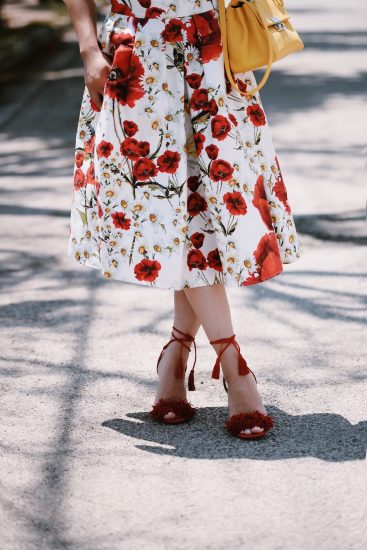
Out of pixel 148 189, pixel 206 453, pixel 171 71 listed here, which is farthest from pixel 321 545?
pixel 171 71

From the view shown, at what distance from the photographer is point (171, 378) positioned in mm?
3355

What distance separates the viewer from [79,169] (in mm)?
3285

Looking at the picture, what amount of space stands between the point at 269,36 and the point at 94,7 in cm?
55

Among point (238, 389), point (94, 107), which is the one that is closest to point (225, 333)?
point (238, 389)

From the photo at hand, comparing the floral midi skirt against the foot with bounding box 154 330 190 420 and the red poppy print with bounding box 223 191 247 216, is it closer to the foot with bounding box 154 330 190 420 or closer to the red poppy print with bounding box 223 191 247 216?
the red poppy print with bounding box 223 191 247 216

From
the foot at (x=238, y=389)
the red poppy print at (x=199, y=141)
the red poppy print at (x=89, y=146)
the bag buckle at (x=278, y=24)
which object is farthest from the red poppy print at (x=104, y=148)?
the foot at (x=238, y=389)

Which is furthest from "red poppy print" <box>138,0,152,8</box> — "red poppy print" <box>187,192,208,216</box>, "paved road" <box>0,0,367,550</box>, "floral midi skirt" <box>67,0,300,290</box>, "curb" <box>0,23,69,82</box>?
"curb" <box>0,23,69,82</box>

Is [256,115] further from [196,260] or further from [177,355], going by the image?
[177,355]

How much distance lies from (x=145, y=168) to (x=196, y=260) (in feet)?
1.04

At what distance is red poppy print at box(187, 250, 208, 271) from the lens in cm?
311

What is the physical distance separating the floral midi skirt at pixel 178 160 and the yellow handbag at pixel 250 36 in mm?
40

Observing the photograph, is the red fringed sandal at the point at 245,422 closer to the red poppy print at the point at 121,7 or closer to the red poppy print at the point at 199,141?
the red poppy print at the point at 199,141

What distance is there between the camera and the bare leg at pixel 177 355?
3.34 meters

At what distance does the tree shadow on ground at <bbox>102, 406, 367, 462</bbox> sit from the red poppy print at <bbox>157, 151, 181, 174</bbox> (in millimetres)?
818
